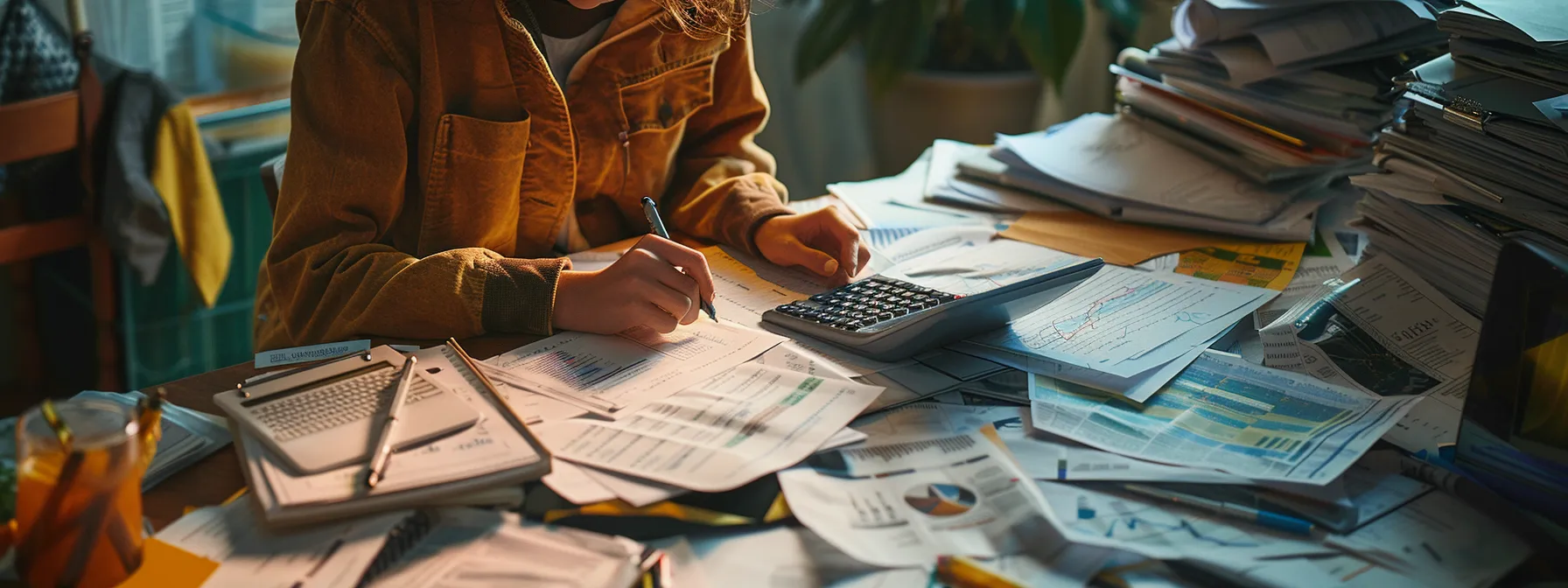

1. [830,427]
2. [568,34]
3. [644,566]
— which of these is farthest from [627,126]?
[644,566]

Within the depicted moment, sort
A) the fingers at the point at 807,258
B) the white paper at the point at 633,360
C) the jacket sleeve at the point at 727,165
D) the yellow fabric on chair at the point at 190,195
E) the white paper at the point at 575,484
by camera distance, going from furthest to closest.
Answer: the yellow fabric on chair at the point at 190,195
the jacket sleeve at the point at 727,165
the fingers at the point at 807,258
the white paper at the point at 633,360
the white paper at the point at 575,484

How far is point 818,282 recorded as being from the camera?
41.3 inches

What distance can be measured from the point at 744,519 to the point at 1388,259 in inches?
27.9

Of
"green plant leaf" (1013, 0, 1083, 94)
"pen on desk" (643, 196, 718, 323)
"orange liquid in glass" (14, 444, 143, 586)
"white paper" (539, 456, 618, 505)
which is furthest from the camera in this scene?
"green plant leaf" (1013, 0, 1083, 94)

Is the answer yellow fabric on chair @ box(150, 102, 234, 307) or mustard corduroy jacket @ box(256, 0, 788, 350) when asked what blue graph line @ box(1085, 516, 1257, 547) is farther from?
yellow fabric on chair @ box(150, 102, 234, 307)

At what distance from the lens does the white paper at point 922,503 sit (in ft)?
2.11

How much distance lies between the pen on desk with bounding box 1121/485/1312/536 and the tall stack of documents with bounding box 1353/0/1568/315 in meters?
0.42

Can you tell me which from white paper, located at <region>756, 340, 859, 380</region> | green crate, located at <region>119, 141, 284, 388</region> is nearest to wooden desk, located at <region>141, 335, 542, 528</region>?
white paper, located at <region>756, 340, 859, 380</region>

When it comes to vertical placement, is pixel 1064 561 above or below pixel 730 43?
below

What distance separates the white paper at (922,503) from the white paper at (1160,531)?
0.8 inches

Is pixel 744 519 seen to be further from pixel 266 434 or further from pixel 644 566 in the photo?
pixel 266 434

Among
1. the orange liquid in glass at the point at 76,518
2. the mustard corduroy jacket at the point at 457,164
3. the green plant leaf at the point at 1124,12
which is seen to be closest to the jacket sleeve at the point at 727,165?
the mustard corduroy jacket at the point at 457,164

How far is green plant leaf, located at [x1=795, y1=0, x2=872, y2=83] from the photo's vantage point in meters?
2.35

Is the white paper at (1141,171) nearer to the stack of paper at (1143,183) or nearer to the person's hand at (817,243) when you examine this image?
the stack of paper at (1143,183)
